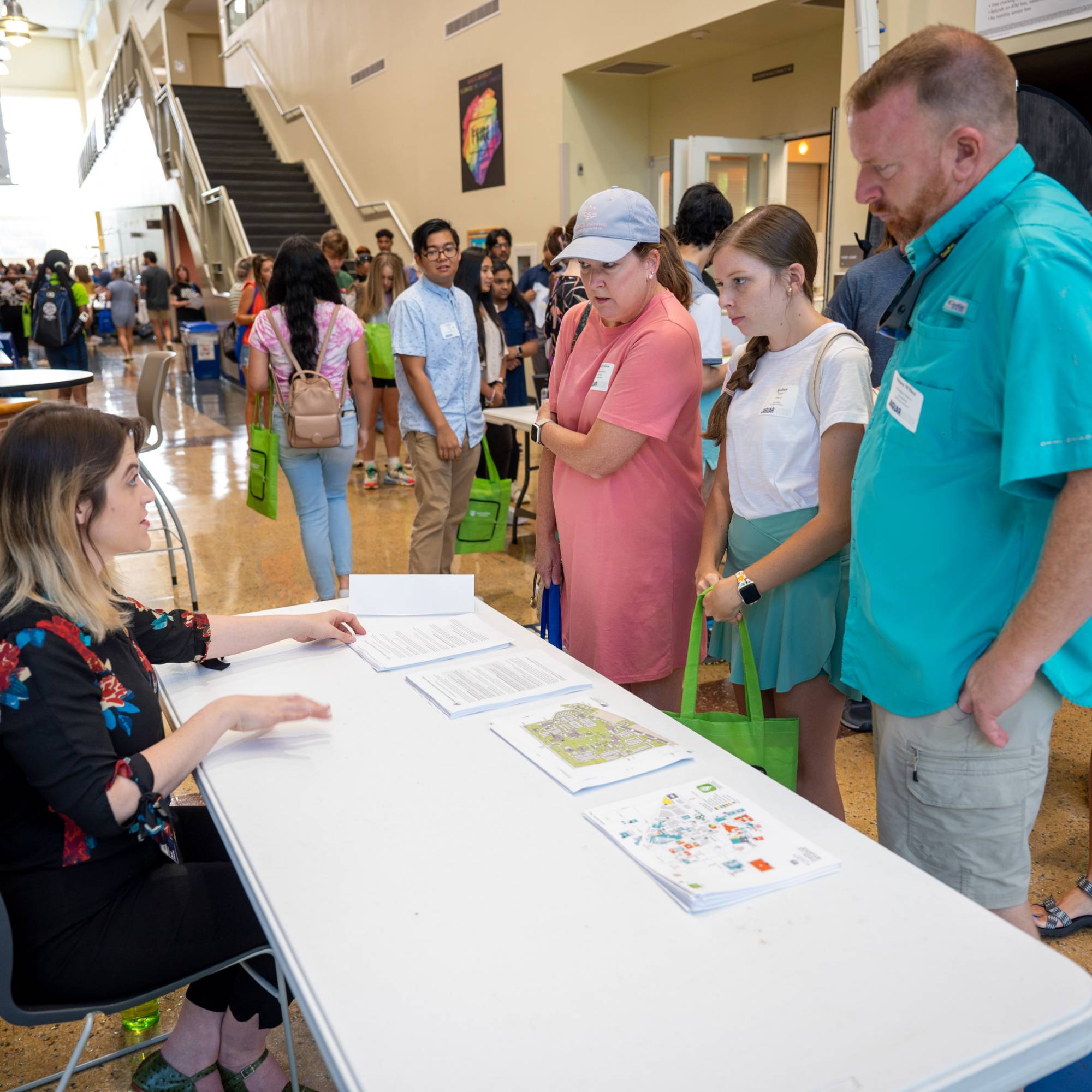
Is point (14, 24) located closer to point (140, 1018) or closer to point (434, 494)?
point (434, 494)

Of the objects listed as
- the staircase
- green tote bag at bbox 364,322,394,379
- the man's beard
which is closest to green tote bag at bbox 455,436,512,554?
green tote bag at bbox 364,322,394,379

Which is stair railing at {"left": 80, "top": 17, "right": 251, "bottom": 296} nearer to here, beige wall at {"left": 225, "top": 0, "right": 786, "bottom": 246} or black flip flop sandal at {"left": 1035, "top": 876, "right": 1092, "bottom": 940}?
beige wall at {"left": 225, "top": 0, "right": 786, "bottom": 246}

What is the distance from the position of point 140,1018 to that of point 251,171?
13.0m

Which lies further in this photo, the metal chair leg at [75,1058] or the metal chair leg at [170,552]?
the metal chair leg at [170,552]

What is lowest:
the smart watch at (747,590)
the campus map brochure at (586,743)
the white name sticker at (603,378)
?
the campus map brochure at (586,743)

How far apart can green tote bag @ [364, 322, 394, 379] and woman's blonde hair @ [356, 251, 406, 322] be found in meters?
0.09

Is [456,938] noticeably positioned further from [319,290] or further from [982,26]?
[982,26]

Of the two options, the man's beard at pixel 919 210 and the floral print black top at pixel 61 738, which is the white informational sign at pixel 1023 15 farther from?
the floral print black top at pixel 61 738

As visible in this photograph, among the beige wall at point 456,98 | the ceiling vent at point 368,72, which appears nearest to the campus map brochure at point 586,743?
the beige wall at point 456,98

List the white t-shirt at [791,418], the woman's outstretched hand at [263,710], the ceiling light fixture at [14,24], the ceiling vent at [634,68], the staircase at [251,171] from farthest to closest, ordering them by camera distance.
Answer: the ceiling light fixture at [14,24], the staircase at [251,171], the ceiling vent at [634,68], the white t-shirt at [791,418], the woman's outstretched hand at [263,710]

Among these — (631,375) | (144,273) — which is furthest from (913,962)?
(144,273)

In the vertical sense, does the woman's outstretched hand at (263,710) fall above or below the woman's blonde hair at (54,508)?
below

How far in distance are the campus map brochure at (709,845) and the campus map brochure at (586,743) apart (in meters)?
0.07

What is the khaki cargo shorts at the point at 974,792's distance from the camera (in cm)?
127
